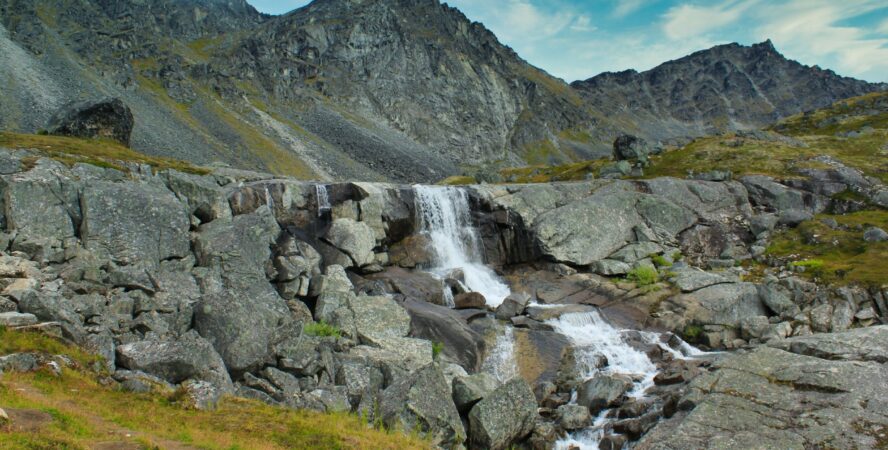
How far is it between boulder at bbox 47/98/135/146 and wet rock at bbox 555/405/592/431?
192 feet

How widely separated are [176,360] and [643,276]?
1314 inches

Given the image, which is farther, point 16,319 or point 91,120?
point 91,120

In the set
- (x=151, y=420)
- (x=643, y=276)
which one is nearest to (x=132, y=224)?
(x=151, y=420)

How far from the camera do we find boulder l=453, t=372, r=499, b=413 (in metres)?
20.8

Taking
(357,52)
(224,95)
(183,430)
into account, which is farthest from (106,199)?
(357,52)

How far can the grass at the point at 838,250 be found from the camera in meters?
36.4

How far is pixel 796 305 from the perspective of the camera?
1378 inches

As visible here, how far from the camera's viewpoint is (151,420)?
14.3 m

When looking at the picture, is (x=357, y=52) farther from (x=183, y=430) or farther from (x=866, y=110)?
(x=183, y=430)

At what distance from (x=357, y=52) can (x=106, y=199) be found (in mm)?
164272

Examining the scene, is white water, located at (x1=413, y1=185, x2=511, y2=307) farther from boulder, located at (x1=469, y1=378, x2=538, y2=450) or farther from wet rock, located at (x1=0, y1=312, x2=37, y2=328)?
wet rock, located at (x1=0, y1=312, x2=37, y2=328)

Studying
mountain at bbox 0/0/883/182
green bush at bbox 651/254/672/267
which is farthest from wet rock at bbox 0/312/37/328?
mountain at bbox 0/0/883/182

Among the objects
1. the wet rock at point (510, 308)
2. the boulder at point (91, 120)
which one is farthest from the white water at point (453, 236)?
the boulder at point (91, 120)

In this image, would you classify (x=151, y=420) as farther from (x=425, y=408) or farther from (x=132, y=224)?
(x=132, y=224)
